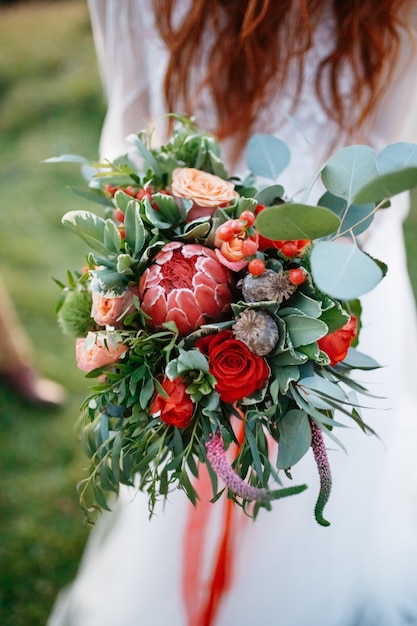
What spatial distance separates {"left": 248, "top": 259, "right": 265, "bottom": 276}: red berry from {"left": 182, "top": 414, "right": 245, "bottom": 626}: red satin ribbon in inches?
20.5

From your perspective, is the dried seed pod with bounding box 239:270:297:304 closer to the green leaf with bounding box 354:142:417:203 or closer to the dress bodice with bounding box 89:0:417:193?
the green leaf with bounding box 354:142:417:203

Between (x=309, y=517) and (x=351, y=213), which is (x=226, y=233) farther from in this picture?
(x=309, y=517)

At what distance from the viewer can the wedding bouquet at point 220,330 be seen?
30.3 inches

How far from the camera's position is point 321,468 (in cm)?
77

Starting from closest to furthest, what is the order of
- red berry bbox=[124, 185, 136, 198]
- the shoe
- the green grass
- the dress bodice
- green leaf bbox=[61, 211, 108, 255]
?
green leaf bbox=[61, 211, 108, 255] < red berry bbox=[124, 185, 136, 198] < the dress bodice < the green grass < the shoe

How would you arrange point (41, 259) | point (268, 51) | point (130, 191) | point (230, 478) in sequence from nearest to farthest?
point (230, 478), point (130, 191), point (268, 51), point (41, 259)

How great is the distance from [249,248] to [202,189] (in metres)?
0.15

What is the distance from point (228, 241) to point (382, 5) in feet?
1.75

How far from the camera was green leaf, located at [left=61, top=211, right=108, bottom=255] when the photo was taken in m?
0.83

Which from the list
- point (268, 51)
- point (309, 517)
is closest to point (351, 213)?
point (268, 51)

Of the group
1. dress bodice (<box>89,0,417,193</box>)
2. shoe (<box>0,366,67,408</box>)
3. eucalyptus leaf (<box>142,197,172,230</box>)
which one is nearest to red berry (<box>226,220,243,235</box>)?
eucalyptus leaf (<box>142,197,172,230</box>)

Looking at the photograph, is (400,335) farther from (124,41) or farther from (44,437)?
(44,437)

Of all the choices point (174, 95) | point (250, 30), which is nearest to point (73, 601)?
point (174, 95)

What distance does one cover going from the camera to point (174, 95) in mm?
1217
